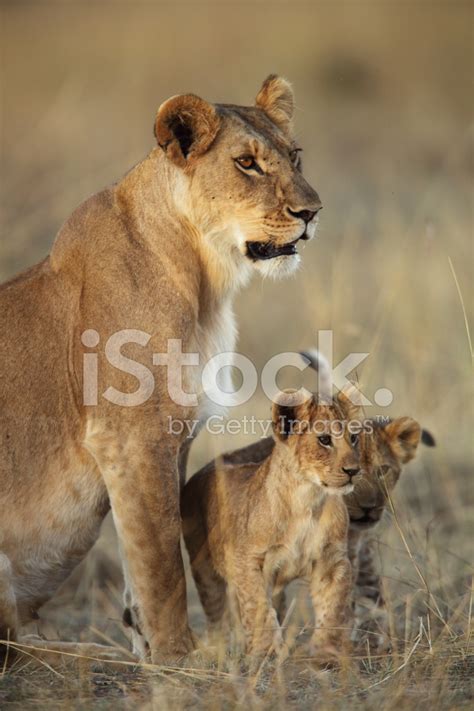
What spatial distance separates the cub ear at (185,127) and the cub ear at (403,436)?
1.34 metres

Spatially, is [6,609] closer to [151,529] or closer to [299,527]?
[151,529]

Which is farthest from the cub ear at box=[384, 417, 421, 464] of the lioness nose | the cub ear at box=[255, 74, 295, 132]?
the cub ear at box=[255, 74, 295, 132]

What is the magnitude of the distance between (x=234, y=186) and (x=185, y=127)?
0.29 m

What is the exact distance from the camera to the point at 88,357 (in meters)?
4.60

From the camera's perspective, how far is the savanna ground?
4.44 metres

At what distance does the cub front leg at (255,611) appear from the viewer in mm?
4520

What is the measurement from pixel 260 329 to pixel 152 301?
20.2ft

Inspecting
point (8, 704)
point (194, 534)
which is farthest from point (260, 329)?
point (8, 704)

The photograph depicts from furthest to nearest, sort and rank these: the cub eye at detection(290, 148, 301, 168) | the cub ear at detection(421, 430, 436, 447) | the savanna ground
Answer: the cub ear at detection(421, 430, 436, 447), the cub eye at detection(290, 148, 301, 168), the savanna ground

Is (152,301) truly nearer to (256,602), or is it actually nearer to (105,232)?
(105,232)

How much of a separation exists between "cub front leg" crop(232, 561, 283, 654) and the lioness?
0.22 m

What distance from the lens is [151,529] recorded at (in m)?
4.59

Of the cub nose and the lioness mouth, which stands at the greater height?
the lioness mouth

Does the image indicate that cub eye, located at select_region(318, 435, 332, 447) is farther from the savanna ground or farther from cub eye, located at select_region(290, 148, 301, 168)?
cub eye, located at select_region(290, 148, 301, 168)
